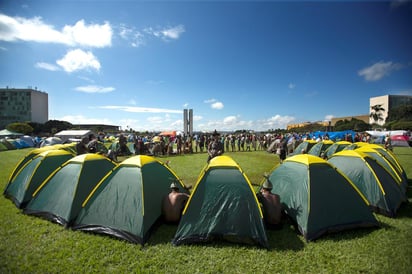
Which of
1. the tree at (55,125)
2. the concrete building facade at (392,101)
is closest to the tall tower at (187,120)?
the tree at (55,125)

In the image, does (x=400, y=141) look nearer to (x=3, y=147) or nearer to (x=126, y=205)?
(x=126, y=205)

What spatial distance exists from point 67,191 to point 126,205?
6.04 feet

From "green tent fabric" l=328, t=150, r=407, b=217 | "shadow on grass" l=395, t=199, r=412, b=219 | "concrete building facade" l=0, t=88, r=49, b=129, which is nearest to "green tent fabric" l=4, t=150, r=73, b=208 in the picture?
"green tent fabric" l=328, t=150, r=407, b=217

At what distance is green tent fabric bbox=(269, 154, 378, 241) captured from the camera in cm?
454

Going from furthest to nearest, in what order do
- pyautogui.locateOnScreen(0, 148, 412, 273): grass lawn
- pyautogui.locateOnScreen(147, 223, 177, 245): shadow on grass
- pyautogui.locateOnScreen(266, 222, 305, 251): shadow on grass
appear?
pyautogui.locateOnScreen(147, 223, 177, 245): shadow on grass < pyautogui.locateOnScreen(266, 222, 305, 251): shadow on grass < pyautogui.locateOnScreen(0, 148, 412, 273): grass lawn

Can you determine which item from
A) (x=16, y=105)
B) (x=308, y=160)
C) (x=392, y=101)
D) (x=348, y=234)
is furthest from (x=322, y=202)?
(x=392, y=101)

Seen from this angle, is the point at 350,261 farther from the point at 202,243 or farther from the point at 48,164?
the point at 48,164

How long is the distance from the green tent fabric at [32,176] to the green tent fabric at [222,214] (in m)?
5.12

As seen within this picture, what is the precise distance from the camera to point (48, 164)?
670cm

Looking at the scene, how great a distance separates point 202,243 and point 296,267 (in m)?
1.80

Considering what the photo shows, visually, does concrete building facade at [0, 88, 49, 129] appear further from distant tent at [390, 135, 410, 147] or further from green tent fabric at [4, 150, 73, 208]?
distant tent at [390, 135, 410, 147]

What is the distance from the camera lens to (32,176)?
636cm

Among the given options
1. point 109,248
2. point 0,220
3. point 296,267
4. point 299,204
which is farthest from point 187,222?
point 0,220

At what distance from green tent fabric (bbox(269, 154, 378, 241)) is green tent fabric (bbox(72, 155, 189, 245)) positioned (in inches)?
130
